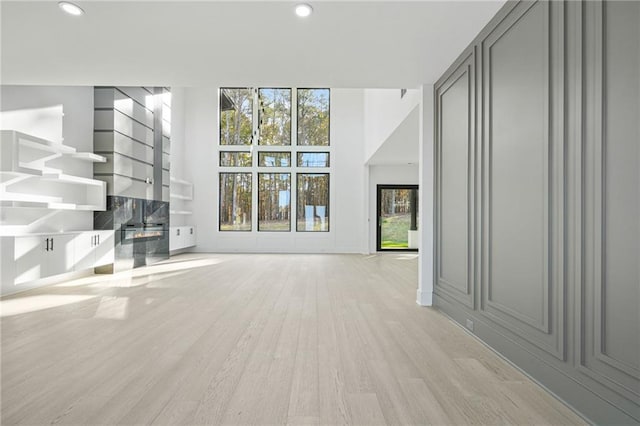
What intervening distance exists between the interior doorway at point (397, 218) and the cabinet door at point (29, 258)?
776 cm

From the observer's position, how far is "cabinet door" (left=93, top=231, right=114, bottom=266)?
5699 mm

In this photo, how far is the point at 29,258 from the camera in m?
4.34

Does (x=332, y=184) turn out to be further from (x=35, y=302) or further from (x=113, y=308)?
(x=35, y=302)

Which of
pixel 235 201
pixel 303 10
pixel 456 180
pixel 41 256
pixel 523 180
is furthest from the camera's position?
pixel 235 201

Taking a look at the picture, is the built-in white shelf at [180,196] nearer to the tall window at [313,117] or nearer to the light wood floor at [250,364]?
the tall window at [313,117]

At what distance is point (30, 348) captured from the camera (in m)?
2.59

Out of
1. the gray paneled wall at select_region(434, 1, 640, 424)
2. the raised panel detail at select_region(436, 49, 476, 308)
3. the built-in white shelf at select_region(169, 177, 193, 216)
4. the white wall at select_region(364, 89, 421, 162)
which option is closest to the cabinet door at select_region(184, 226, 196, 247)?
the built-in white shelf at select_region(169, 177, 193, 216)

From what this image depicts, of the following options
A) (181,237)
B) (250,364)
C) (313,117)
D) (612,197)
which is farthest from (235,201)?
(612,197)

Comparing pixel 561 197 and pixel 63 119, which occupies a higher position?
pixel 63 119

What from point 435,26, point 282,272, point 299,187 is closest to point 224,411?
point 435,26

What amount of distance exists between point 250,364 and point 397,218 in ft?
28.2

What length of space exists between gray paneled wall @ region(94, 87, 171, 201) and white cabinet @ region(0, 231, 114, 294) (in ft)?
3.47

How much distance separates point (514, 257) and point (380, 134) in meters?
5.40

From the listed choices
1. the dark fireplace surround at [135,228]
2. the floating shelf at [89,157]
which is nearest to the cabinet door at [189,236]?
the dark fireplace surround at [135,228]
